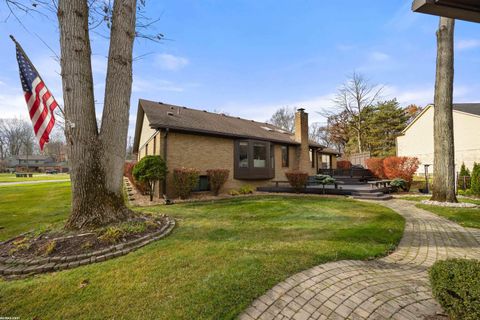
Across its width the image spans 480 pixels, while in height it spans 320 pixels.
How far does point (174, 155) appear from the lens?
10320 millimetres

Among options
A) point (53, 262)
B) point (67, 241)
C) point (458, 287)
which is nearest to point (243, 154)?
point (67, 241)

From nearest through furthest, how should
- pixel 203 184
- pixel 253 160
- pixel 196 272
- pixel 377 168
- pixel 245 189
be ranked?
pixel 196 272
pixel 203 184
pixel 245 189
pixel 253 160
pixel 377 168

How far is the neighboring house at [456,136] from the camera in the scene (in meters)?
17.9

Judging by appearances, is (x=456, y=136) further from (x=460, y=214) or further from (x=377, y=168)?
(x=460, y=214)

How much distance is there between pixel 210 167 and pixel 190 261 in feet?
27.7

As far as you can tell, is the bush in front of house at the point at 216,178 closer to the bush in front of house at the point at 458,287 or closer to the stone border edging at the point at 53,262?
the stone border edging at the point at 53,262

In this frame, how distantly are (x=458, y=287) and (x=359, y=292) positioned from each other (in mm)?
980

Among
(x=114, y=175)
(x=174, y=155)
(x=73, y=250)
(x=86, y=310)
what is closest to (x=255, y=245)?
(x=86, y=310)

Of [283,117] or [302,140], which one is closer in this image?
[302,140]

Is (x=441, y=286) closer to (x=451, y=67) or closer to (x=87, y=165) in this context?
(x=87, y=165)

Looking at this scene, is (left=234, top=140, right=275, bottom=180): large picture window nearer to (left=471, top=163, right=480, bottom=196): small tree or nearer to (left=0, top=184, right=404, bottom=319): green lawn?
(left=0, top=184, right=404, bottom=319): green lawn

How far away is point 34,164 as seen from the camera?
63.4m

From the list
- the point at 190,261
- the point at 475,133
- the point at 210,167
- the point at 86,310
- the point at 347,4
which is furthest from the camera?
the point at 475,133

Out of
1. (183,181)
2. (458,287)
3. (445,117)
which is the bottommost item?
(458,287)
